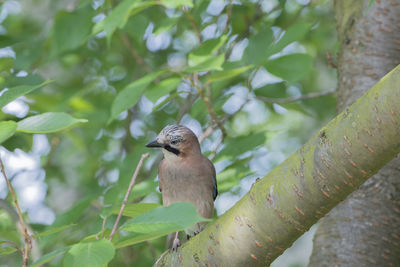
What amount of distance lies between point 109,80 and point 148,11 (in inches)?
34.1

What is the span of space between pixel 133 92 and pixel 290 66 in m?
1.01

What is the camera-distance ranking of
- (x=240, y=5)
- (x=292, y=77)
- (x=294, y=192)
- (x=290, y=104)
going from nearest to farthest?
1. (x=294, y=192)
2. (x=292, y=77)
3. (x=290, y=104)
4. (x=240, y=5)

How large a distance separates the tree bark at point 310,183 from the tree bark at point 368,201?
1.05 metres

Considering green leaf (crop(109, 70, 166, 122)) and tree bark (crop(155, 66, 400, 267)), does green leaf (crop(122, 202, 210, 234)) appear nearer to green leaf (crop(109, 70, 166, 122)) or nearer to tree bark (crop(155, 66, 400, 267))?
tree bark (crop(155, 66, 400, 267))

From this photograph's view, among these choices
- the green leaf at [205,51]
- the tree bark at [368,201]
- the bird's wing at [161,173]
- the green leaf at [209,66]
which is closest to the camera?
the green leaf at [209,66]

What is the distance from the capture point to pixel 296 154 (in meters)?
1.97

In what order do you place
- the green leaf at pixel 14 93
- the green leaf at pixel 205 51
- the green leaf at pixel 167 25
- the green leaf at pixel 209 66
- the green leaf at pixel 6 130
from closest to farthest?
1. the green leaf at pixel 6 130
2. the green leaf at pixel 14 93
3. the green leaf at pixel 209 66
4. the green leaf at pixel 205 51
5. the green leaf at pixel 167 25

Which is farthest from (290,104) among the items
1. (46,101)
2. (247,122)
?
(247,122)

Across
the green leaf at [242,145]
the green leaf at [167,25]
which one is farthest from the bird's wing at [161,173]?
the green leaf at [167,25]

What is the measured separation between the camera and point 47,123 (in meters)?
2.05

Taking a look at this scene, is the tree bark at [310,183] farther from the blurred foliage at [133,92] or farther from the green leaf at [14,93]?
the green leaf at [14,93]

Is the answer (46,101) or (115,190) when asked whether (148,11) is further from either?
(115,190)

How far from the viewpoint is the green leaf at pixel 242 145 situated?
10.7 ft

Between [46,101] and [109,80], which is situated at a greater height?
[46,101]
